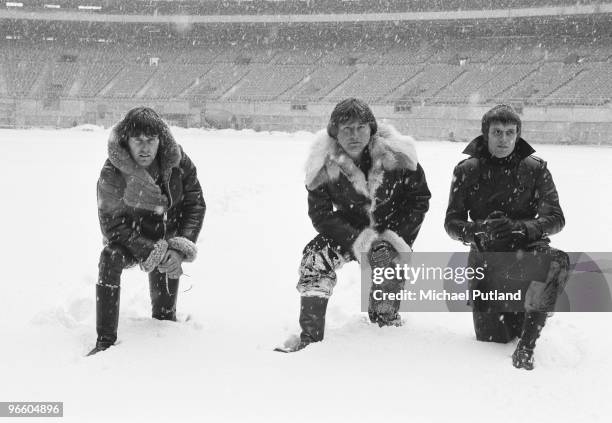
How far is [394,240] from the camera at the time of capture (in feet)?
11.3

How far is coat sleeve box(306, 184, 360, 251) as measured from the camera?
346cm

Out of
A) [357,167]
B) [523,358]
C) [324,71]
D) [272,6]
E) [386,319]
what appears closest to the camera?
[523,358]

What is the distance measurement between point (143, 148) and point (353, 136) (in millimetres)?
1156

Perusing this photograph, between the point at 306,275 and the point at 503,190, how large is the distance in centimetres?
118

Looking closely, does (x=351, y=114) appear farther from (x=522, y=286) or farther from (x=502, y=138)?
(x=522, y=286)

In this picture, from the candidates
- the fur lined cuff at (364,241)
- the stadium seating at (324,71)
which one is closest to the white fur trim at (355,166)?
the fur lined cuff at (364,241)

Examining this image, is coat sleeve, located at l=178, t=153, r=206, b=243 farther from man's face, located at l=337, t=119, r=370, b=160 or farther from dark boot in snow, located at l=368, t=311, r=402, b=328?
dark boot in snow, located at l=368, t=311, r=402, b=328

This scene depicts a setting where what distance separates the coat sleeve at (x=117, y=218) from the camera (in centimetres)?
336

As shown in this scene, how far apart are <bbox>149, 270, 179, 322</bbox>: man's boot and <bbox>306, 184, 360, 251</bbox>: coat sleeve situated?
A: 97 cm

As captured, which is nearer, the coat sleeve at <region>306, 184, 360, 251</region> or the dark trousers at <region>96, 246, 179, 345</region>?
the dark trousers at <region>96, 246, 179, 345</region>

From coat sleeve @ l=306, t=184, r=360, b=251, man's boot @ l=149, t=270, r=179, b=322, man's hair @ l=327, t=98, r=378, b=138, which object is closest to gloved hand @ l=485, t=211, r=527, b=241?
coat sleeve @ l=306, t=184, r=360, b=251

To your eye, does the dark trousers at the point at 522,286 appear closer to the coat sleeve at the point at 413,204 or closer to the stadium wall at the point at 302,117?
the coat sleeve at the point at 413,204

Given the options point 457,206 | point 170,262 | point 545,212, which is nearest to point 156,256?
point 170,262

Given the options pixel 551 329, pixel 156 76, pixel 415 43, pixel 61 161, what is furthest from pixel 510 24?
pixel 551 329
